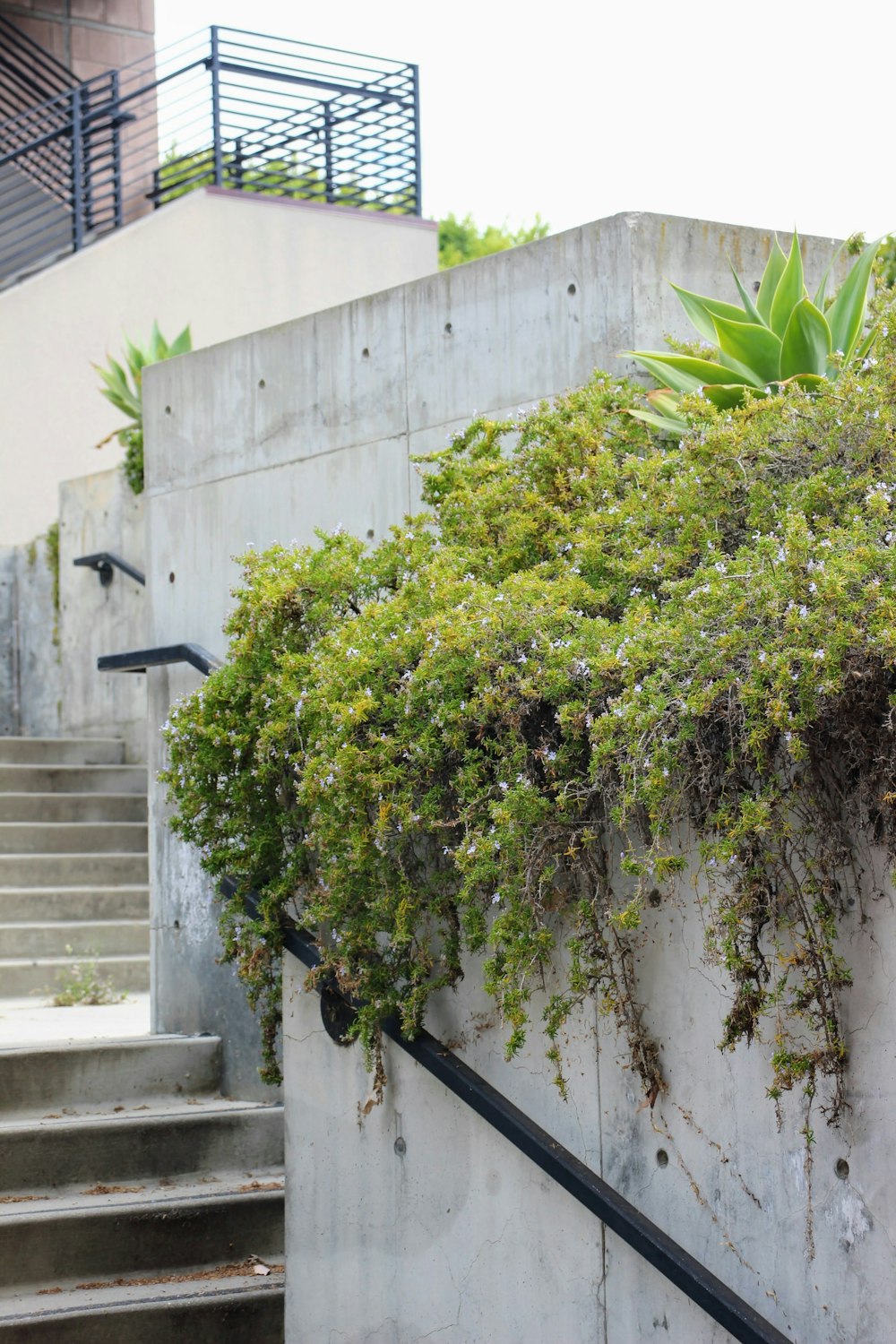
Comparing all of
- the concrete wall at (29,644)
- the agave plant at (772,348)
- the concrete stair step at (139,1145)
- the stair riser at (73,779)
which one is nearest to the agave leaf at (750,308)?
the agave plant at (772,348)

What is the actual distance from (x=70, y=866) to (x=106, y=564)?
8.92 feet

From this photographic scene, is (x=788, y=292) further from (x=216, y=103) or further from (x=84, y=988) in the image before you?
(x=216, y=103)

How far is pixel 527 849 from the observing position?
10.6 ft

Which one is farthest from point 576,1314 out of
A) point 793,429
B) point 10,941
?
point 10,941

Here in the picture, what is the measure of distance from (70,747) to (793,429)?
720 centimetres

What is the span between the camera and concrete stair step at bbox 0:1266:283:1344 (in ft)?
14.0

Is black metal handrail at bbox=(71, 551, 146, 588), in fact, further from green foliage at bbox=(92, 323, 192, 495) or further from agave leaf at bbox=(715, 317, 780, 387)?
agave leaf at bbox=(715, 317, 780, 387)

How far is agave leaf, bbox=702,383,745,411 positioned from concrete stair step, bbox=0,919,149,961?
4.66m

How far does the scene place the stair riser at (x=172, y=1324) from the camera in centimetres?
425

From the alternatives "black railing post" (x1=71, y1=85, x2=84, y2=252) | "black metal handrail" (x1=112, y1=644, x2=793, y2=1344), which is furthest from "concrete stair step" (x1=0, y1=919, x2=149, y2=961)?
"black railing post" (x1=71, y1=85, x2=84, y2=252)

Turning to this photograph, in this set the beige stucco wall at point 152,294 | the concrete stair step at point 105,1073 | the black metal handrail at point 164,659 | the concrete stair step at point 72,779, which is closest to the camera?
the concrete stair step at point 105,1073

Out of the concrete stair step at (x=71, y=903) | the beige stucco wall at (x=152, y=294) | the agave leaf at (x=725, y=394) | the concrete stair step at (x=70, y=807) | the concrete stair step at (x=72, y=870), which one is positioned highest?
the beige stucco wall at (x=152, y=294)

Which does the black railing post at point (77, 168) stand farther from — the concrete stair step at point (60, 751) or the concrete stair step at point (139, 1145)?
the concrete stair step at point (139, 1145)

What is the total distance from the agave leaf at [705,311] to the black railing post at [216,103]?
412 inches
